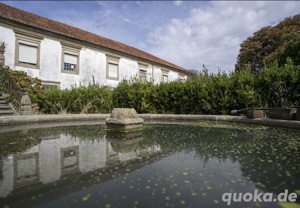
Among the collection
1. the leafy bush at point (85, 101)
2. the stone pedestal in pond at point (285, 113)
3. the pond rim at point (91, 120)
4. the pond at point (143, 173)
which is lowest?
the pond at point (143, 173)

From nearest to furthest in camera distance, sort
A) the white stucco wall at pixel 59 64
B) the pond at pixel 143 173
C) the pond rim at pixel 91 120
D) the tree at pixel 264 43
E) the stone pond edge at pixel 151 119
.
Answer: the pond at pixel 143 173
the stone pond edge at pixel 151 119
the pond rim at pixel 91 120
the white stucco wall at pixel 59 64
the tree at pixel 264 43

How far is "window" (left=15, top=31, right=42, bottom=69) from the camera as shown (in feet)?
43.0

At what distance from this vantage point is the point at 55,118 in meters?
6.54

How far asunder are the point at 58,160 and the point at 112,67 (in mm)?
17963

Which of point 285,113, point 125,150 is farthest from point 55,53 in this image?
point 285,113

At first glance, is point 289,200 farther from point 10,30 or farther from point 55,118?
point 10,30

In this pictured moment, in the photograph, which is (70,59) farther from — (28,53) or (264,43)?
(264,43)

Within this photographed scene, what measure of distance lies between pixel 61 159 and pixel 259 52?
25789 millimetres

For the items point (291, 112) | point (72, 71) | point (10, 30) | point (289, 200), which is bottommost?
point (289, 200)

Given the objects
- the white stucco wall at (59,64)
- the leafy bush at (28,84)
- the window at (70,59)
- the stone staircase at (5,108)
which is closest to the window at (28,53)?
the white stucco wall at (59,64)

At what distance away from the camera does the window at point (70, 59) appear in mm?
15758

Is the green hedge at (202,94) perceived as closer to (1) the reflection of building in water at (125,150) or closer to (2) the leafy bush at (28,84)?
(2) the leafy bush at (28,84)

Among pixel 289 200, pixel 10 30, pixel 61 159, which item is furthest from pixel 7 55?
pixel 289 200

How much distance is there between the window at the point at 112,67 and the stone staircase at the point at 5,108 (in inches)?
436
